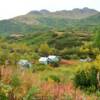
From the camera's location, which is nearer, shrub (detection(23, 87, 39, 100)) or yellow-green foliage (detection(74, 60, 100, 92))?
shrub (detection(23, 87, 39, 100))

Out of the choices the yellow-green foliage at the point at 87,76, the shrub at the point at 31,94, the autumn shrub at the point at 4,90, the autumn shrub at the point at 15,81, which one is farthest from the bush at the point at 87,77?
the autumn shrub at the point at 4,90

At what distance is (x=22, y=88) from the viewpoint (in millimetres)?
8133

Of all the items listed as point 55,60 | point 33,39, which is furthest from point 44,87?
point 33,39

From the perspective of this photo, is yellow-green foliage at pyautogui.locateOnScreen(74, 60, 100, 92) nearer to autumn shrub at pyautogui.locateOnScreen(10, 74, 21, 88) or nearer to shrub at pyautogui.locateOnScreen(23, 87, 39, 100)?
autumn shrub at pyautogui.locateOnScreen(10, 74, 21, 88)

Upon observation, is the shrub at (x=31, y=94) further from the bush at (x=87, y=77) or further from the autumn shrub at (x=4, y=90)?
the bush at (x=87, y=77)

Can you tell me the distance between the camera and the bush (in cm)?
1584

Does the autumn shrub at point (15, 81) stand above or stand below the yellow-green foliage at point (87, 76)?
above

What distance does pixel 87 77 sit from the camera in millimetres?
16156

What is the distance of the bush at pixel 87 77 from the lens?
1584cm

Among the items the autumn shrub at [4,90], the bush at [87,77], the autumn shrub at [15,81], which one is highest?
the autumn shrub at [4,90]

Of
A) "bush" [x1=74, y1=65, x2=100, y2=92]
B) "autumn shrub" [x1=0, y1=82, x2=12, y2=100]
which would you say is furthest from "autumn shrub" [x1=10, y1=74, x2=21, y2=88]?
"bush" [x1=74, y1=65, x2=100, y2=92]

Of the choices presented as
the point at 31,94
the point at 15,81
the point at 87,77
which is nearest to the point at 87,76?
the point at 87,77

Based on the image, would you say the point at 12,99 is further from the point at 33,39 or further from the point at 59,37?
the point at 33,39

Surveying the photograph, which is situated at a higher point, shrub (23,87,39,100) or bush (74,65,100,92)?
shrub (23,87,39,100)
